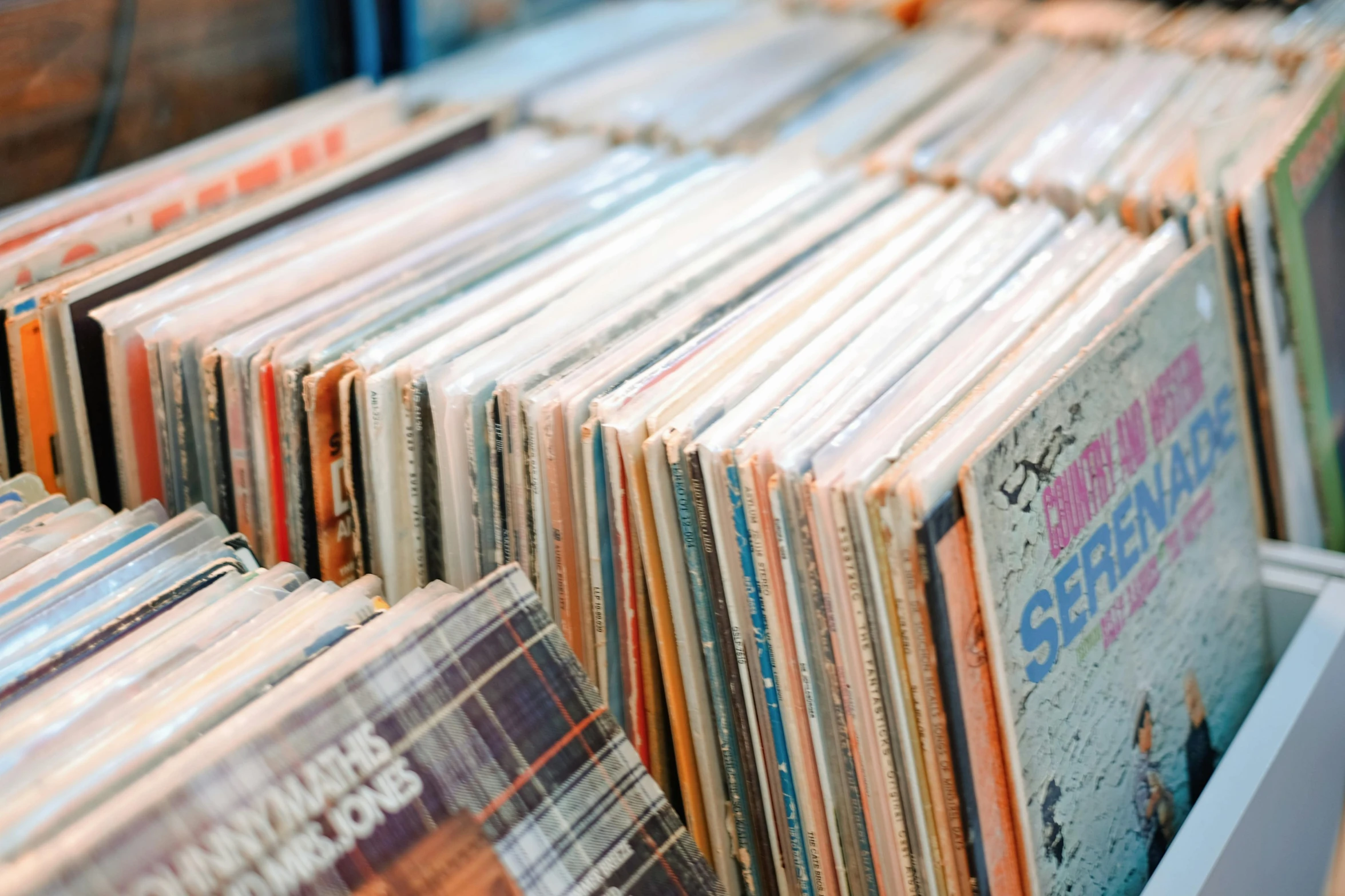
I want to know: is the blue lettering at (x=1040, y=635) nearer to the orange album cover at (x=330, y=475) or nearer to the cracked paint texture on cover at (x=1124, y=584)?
the cracked paint texture on cover at (x=1124, y=584)

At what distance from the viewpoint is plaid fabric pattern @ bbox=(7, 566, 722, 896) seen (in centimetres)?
58

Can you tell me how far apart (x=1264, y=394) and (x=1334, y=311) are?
22cm

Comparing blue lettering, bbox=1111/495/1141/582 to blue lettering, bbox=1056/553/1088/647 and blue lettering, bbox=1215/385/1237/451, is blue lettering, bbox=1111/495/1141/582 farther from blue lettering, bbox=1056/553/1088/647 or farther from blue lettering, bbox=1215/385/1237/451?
blue lettering, bbox=1215/385/1237/451

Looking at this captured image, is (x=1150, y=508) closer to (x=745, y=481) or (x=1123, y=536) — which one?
(x=1123, y=536)

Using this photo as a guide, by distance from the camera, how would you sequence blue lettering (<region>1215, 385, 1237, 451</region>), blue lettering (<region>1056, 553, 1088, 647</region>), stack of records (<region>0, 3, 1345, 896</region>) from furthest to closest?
blue lettering (<region>1215, 385, 1237, 451</region>) → blue lettering (<region>1056, 553, 1088, 647</region>) → stack of records (<region>0, 3, 1345, 896</region>)

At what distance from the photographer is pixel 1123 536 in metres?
0.92

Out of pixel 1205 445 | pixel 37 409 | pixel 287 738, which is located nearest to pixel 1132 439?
pixel 1205 445

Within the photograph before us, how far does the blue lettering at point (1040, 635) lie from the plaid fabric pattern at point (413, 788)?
0.28 metres

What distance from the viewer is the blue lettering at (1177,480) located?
991mm

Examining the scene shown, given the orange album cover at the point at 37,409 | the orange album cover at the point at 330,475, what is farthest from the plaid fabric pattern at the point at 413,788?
the orange album cover at the point at 37,409

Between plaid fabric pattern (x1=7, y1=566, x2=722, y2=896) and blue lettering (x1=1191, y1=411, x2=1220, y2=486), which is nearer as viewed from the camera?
plaid fabric pattern (x1=7, y1=566, x2=722, y2=896)

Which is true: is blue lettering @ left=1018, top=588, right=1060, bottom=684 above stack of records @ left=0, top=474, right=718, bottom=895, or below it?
below

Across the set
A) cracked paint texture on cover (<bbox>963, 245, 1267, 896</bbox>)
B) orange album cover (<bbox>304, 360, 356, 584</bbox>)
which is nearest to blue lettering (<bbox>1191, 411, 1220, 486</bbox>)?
cracked paint texture on cover (<bbox>963, 245, 1267, 896</bbox>)

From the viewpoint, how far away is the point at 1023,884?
821mm
